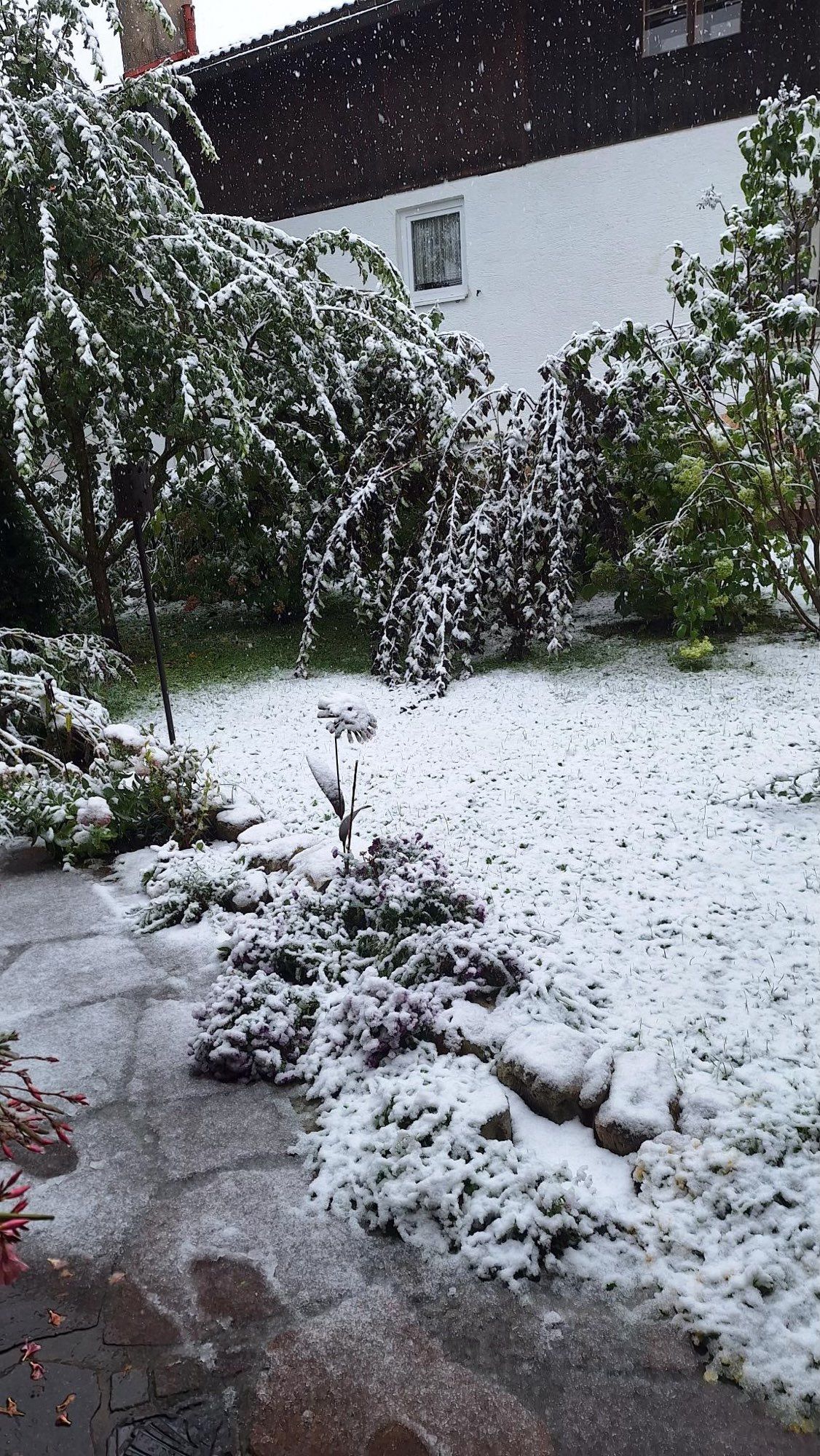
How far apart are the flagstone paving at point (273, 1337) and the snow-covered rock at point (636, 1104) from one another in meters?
0.34

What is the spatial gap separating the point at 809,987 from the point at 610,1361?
1126 mm

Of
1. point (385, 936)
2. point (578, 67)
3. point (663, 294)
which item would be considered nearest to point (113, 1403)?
point (385, 936)

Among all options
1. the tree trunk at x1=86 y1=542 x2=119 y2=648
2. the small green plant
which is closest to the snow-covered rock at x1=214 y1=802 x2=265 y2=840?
the small green plant

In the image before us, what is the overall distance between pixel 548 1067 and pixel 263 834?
65.9 inches

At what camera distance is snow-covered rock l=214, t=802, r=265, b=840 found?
11.6 feet

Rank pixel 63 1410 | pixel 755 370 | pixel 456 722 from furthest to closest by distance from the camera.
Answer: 1. pixel 456 722
2. pixel 755 370
3. pixel 63 1410

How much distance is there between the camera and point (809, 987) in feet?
7.45

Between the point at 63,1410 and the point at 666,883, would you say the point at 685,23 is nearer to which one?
the point at 666,883

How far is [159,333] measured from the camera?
502 centimetres

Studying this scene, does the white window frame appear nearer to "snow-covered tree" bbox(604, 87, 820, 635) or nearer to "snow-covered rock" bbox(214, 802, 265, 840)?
"snow-covered tree" bbox(604, 87, 820, 635)

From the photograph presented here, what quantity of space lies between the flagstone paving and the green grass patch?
11.7ft

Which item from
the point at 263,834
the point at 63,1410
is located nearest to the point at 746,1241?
the point at 63,1410

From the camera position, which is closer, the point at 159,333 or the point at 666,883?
the point at 666,883

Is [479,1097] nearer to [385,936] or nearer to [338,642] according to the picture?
[385,936]
